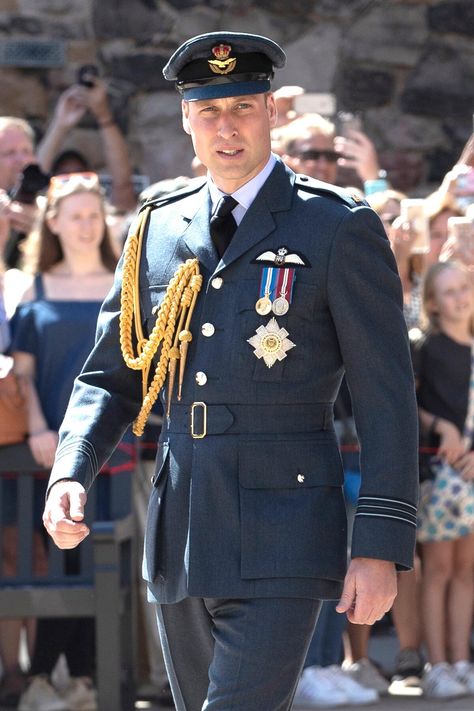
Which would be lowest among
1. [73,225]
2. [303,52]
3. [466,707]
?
[466,707]

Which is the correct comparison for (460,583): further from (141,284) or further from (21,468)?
(141,284)

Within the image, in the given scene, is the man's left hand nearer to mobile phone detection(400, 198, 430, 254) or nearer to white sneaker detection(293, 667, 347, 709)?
white sneaker detection(293, 667, 347, 709)

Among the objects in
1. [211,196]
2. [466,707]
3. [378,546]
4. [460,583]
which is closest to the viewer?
[378,546]

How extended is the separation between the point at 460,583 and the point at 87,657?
1.35 meters

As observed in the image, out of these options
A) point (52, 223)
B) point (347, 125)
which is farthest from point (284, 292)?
point (347, 125)

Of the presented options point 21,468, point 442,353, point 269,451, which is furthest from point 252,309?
point 442,353

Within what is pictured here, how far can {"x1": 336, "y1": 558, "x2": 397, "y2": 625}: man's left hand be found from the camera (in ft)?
8.58

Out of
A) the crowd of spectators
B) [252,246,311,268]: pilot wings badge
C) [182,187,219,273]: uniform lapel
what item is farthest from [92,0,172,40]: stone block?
[252,246,311,268]: pilot wings badge

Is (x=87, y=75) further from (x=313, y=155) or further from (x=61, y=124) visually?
(x=313, y=155)

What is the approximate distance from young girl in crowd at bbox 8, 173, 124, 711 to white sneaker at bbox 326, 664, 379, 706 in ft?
2.70

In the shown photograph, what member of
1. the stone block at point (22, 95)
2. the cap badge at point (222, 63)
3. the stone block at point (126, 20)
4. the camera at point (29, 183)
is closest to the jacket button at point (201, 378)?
the cap badge at point (222, 63)

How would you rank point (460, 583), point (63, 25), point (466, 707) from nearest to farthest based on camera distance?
1. point (466, 707)
2. point (460, 583)
3. point (63, 25)

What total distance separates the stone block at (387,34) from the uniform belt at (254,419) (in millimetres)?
5909

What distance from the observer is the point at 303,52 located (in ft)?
27.4
